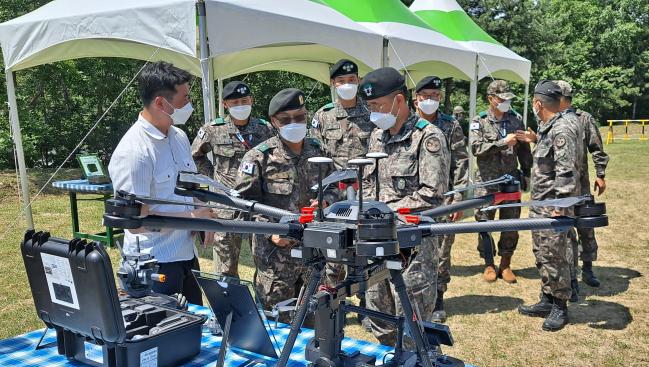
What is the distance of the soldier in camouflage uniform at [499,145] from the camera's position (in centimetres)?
559

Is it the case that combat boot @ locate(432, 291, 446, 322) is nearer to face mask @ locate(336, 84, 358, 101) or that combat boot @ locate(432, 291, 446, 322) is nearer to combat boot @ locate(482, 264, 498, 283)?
combat boot @ locate(482, 264, 498, 283)

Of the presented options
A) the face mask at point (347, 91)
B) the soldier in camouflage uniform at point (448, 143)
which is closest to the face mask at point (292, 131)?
the face mask at point (347, 91)

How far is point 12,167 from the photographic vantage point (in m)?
13.6

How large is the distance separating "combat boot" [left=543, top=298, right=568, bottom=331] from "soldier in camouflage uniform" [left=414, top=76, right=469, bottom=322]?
83cm

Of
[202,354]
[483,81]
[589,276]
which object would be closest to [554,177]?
[589,276]

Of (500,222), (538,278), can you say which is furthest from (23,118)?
(500,222)

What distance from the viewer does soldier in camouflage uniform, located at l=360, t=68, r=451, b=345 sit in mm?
2611

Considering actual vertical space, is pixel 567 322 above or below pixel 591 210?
below

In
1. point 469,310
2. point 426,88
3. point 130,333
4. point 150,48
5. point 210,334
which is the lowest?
point 469,310

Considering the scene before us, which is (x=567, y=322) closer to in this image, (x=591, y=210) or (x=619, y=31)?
(x=591, y=210)

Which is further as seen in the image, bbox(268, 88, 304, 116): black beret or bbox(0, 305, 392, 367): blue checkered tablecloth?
bbox(268, 88, 304, 116): black beret

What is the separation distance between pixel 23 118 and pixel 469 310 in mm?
12234

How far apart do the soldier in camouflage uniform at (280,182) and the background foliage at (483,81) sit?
5.47m

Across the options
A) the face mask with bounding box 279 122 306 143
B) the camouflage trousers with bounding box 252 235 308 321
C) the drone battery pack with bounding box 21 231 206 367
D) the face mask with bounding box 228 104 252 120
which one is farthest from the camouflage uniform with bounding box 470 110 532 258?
the drone battery pack with bounding box 21 231 206 367
